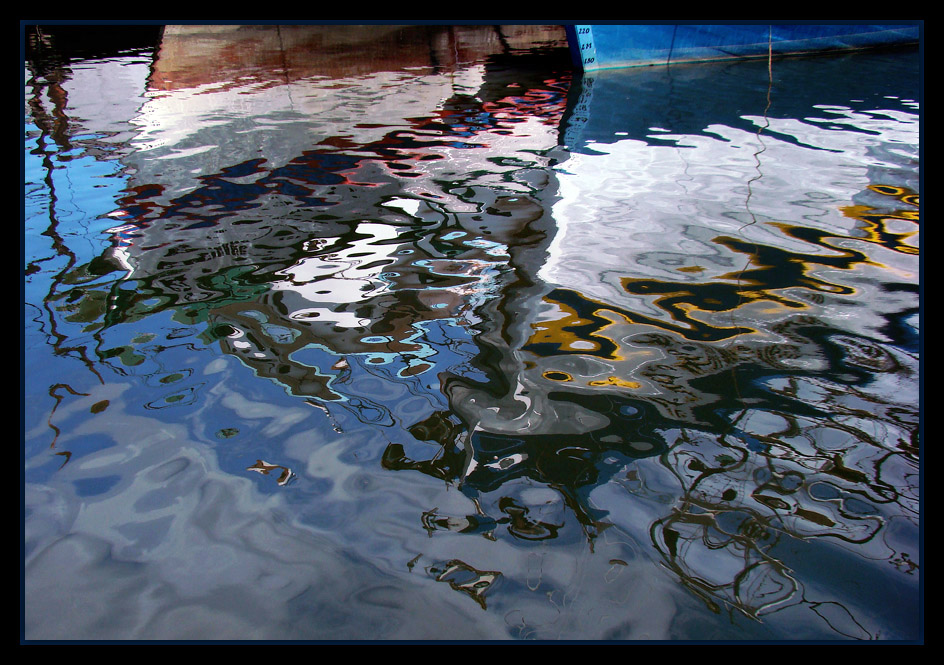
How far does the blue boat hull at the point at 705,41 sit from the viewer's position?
37.9ft

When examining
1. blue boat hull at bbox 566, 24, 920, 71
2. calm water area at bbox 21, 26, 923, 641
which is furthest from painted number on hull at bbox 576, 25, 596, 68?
calm water area at bbox 21, 26, 923, 641

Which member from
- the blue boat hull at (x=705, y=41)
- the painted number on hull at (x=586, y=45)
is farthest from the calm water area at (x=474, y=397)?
the blue boat hull at (x=705, y=41)

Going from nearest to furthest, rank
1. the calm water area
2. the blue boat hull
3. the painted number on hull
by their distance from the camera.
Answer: the calm water area → the painted number on hull → the blue boat hull

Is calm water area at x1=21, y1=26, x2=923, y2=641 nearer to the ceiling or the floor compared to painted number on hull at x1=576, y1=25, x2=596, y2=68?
nearer to the floor

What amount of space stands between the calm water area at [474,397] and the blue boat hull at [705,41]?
6838mm

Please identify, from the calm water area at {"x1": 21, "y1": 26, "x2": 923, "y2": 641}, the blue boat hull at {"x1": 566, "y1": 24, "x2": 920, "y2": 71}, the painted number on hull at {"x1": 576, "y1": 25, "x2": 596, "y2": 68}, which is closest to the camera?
the calm water area at {"x1": 21, "y1": 26, "x2": 923, "y2": 641}

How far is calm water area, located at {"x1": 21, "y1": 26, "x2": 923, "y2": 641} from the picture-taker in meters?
1.65

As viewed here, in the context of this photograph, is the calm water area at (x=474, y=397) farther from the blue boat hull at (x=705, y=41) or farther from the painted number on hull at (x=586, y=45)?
the blue boat hull at (x=705, y=41)

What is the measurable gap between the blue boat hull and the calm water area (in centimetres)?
684

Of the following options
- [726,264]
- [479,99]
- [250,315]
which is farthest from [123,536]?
[479,99]

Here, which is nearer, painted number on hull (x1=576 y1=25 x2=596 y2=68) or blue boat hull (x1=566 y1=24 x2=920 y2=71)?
painted number on hull (x1=576 y1=25 x2=596 y2=68)

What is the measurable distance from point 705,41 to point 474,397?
12448mm

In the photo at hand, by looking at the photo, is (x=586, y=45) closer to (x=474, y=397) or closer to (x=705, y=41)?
(x=705, y=41)

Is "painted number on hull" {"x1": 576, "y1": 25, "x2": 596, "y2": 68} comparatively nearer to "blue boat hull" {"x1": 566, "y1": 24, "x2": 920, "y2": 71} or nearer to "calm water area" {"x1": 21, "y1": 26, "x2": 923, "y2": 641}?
"blue boat hull" {"x1": 566, "y1": 24, "x2": 920, "y2": 71}
